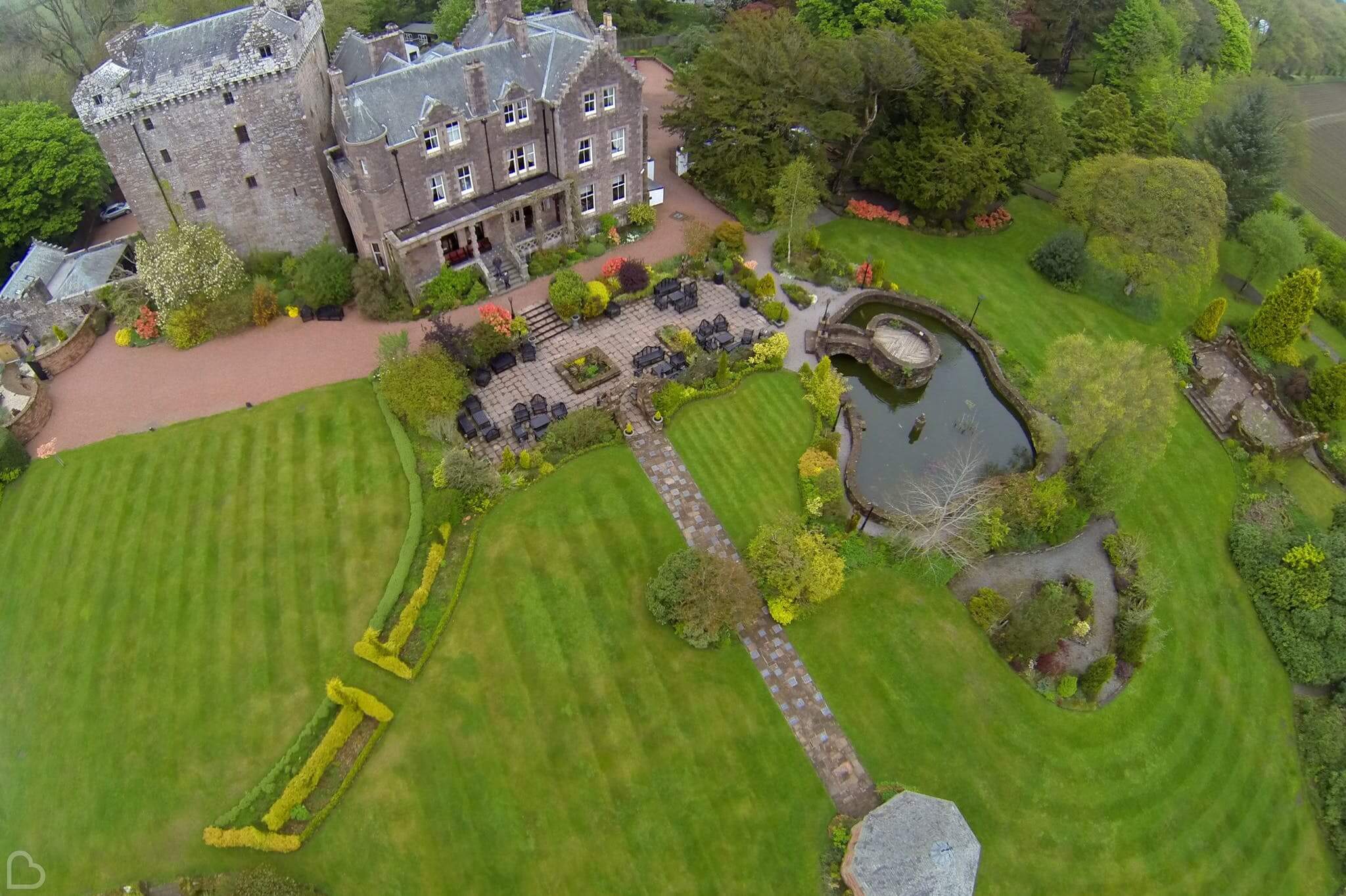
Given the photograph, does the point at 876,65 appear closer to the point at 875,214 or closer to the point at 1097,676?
the point at 875,214

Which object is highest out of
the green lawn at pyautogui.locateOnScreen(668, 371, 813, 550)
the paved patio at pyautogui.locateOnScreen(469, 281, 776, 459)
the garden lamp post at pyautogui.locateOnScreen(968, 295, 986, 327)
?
the paved patio at pyautogui.locateOnScreen(469, 281, 776, 459)

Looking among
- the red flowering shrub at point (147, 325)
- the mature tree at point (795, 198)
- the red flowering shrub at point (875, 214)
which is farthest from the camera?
the red flowering shrub at point (875, 214)

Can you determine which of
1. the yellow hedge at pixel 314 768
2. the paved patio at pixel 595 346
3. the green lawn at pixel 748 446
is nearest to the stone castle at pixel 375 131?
the paved patio at pixel 595 346

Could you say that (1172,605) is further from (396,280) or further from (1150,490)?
(396,280)

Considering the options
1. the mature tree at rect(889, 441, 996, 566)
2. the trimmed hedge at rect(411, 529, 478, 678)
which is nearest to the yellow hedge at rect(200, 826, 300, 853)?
the trimmed hedge at rect(411, 529, 478, 678)

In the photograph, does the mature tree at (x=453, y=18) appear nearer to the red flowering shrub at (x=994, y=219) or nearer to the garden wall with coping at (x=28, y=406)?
the garden wall with coping at (x=28, y=406)

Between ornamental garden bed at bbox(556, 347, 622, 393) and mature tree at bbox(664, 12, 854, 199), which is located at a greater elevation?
mature tree at bbox(664, 12, 854, 199)

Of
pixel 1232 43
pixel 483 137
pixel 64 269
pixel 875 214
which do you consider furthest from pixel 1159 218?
pixel 64 269

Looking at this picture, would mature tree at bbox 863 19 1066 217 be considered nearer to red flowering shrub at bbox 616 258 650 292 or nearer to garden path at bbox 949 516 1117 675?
red flowering shrub at bbox 616 258 650 292
